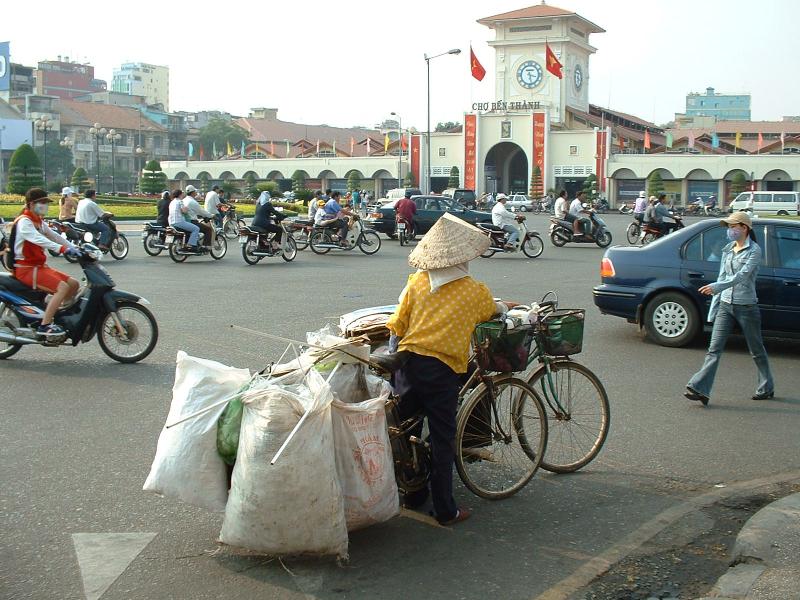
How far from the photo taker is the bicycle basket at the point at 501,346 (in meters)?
4.78

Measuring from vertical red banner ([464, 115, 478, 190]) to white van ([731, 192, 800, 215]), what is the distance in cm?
3071

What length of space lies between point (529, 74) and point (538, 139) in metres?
10.2

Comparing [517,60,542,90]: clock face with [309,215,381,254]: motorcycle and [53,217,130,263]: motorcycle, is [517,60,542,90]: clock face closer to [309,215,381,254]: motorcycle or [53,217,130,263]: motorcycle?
[309,215,381,254]: motorcycle

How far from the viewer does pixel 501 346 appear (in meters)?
4.87

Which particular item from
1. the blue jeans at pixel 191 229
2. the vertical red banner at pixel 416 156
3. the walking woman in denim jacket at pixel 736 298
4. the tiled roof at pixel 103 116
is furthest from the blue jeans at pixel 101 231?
the tiled roof at pixel 103 116

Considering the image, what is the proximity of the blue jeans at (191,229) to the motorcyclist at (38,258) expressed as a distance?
11.1 metres

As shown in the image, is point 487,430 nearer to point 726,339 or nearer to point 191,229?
point 726,339

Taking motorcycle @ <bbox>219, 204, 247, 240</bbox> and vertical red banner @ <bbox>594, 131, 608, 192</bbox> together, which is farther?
vertical red banner @ <bbox>594, 131, 608, 192</bbox>

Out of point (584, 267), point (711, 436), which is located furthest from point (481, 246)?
point (584, 267)

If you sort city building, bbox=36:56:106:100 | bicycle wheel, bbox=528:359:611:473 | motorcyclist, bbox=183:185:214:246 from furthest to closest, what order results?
city building, bbox=36:56:106:100
motorcyclist, bbox=183:185:214:246
bicycle wheel, bbox=528:359:611:473

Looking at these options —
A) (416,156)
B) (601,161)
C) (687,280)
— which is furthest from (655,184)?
(687,280)

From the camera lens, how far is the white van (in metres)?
53.1

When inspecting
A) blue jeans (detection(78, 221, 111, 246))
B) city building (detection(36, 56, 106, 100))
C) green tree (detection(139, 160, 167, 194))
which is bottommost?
blue jeans (detection(78, 221, 111, 246))

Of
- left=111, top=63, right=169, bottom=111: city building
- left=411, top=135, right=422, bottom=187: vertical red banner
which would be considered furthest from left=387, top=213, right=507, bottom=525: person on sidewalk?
left=111, top=63, right=169, bottom=111: city building
